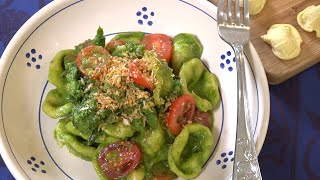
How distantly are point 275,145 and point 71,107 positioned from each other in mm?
852

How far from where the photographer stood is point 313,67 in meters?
2.01

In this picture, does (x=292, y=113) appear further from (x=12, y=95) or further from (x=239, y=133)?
(x=12, y=95)

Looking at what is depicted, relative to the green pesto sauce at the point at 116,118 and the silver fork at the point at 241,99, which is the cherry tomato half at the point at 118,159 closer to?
the green pesto sauce at the point at 116,118

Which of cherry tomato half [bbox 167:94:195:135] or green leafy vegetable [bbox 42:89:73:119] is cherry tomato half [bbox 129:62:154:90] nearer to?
cherry tomato half [bbox 167:94:195:135]

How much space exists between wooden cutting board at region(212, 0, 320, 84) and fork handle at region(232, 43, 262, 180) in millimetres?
381

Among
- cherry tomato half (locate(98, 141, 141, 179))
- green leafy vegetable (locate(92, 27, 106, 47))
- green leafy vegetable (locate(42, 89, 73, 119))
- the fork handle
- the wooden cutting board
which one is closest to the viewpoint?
the fork handle

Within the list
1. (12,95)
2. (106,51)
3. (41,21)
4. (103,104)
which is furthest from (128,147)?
(41,21)

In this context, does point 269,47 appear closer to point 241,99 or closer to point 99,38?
point 241,99

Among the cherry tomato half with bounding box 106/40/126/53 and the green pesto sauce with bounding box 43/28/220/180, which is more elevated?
the cherry tomato half with bounding box 106/40/126/53

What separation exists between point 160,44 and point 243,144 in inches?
21.7

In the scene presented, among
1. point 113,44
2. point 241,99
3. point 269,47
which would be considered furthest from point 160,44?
point 269,47

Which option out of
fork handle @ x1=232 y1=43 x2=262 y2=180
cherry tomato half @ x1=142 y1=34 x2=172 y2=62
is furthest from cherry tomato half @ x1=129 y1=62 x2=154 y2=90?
fork handle @ x1=232 y1=43 x2=262 y2=180

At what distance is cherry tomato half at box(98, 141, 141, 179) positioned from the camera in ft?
4.94

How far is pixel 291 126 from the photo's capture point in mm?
1859
